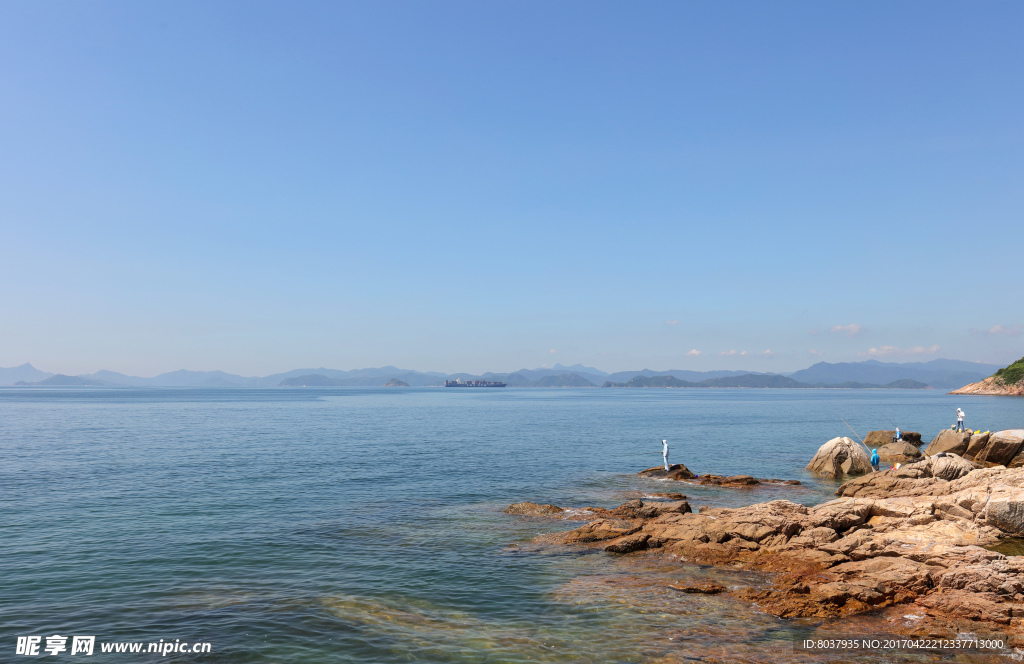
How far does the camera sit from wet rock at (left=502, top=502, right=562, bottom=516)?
92.9 ft

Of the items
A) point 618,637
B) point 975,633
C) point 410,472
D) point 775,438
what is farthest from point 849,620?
point 775,438

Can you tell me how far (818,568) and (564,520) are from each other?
1157 cm

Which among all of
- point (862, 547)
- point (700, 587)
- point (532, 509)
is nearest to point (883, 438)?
point (862, 547)

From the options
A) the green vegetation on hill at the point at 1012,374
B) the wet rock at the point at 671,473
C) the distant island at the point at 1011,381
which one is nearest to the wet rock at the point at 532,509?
the wet rock at the point at 671,473

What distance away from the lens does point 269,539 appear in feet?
78.1

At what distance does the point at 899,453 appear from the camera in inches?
1767

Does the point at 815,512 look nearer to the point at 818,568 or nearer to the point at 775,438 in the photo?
the point at 818,568

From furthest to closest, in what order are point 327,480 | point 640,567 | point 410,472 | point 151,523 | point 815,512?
1. point 410,472
2. point 327,480
3. point 151,523
4. point 815,512
5. point 640,567

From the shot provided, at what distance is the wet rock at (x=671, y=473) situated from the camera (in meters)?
39.2

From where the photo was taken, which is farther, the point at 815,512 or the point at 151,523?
the point at 151,523

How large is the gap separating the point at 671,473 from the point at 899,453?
2105 centimetres

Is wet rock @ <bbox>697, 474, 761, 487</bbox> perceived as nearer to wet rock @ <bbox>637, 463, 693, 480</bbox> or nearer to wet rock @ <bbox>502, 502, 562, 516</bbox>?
wet rock @ <bbox>637, 463, 693, 480</bbox>

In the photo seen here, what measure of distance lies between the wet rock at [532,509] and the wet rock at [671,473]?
13.7 meters

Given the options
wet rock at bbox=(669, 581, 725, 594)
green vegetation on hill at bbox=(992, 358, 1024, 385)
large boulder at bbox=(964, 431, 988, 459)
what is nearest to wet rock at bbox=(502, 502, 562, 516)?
wet rock at bbox=(669, 581, 725, 594)
